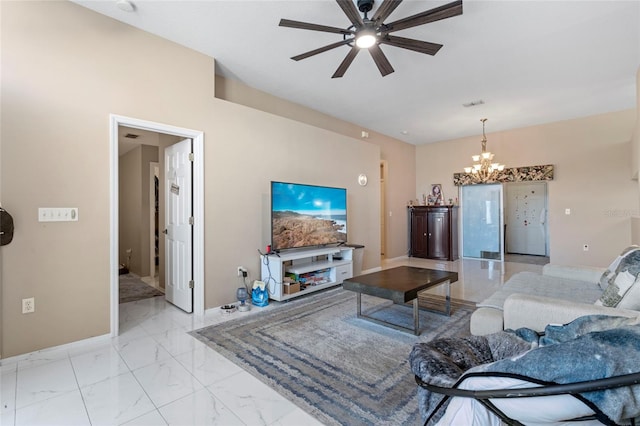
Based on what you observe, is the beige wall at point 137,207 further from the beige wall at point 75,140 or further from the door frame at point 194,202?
the beige wall at point 75,140

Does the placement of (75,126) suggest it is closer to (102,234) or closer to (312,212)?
(102,234)

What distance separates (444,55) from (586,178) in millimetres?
4543

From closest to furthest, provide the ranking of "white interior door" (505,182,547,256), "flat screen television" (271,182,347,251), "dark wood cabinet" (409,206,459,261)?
1. "flat screen television" (271,182,347,251)
2. "dark wood cabinet" (409,206,459,261)
3. "white interior door" (505,182,547,256)

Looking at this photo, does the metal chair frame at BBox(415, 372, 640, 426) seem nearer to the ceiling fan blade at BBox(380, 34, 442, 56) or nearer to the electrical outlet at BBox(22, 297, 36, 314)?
the ceiling fan blade at BBox(380, 34, 442, 56)

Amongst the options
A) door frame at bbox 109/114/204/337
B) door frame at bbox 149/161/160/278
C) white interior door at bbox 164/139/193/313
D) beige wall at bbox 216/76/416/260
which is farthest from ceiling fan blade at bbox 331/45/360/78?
door frame at bbox 149/161/160/278

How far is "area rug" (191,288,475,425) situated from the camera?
1821 mm

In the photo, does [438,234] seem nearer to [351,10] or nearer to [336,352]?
[336,352]

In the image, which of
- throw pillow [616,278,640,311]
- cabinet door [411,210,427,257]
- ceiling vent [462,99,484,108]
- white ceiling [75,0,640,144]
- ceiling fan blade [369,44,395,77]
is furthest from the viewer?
cabinet door [411,210,427,257]

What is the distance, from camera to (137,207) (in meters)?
5.63

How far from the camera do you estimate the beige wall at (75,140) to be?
2.36 meters

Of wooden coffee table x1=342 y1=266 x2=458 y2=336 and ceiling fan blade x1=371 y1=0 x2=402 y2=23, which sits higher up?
ceiling fan blade x1=371 y1=0 x2=402 y2=23

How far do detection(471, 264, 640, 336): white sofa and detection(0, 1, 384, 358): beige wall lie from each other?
281 centimetres

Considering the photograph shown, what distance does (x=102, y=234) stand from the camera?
108 inches

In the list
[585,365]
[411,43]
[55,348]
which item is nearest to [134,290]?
[55,348]
